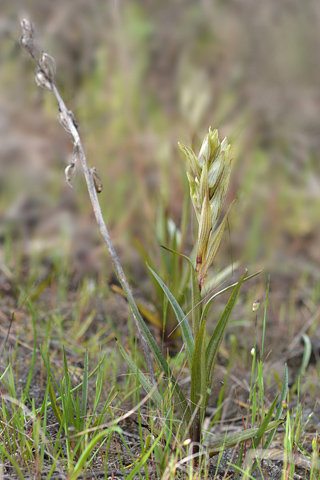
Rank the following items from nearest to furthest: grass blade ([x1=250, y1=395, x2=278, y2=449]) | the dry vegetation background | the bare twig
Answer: grass blade ([x1=250, y1=395, x2=278, y2=449]) → the bare twig → the dry vegetation background

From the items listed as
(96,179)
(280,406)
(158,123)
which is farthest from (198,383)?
(158,123)

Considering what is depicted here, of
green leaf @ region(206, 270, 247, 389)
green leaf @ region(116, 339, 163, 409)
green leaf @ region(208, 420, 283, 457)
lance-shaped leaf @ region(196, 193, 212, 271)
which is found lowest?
green leaf @ region(208, 420, 283, 457)

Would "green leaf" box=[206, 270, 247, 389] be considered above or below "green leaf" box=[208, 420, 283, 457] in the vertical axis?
above

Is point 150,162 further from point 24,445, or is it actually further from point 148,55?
point 24,445

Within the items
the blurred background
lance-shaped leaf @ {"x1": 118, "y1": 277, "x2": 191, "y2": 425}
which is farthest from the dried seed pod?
the blurred background

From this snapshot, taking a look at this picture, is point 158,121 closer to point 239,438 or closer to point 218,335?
point 218,335

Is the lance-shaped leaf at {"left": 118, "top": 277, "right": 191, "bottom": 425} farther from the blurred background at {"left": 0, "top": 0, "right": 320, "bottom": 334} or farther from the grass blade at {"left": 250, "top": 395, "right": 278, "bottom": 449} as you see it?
the blurred background at {"left": 0, "top": 0, "right": 320, "bottom": 334}

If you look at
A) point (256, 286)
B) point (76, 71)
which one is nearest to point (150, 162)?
point (76, 71)
